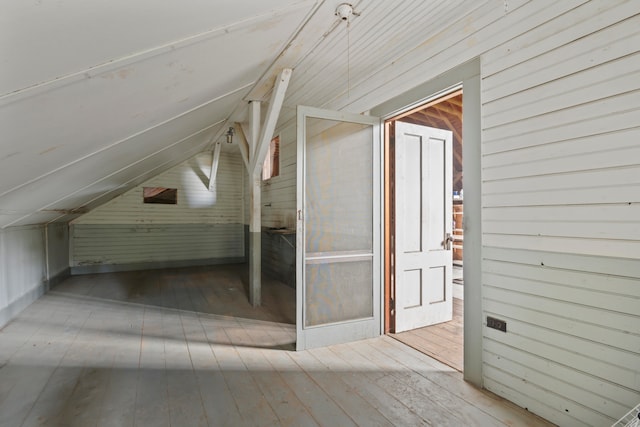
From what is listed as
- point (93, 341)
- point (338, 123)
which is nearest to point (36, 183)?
point (93, 341)

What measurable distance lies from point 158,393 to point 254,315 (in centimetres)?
182

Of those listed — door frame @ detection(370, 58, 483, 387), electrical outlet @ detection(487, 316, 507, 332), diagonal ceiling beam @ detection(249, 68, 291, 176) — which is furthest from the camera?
diagonal ceiling beam @ detection(249, 68, 291, 176)

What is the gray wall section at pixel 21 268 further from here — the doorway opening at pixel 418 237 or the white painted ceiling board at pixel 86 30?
the doorway opening at pixel 418 237

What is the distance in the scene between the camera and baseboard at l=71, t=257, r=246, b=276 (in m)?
6.69

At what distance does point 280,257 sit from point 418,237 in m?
3.13

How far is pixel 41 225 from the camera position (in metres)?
4.88

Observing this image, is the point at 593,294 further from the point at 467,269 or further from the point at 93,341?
the point at 93,341

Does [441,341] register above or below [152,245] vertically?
below

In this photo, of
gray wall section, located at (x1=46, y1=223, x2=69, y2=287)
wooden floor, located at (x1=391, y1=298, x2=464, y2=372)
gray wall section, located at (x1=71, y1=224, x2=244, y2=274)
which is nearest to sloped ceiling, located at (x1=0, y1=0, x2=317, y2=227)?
gray wall section, located at (x1=46, y1=223, x2=69, y2=287)

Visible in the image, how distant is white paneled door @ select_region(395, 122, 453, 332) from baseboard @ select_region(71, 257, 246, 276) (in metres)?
5.79

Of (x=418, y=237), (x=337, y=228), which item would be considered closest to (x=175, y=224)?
(x=337, y=228)

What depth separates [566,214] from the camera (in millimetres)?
1777

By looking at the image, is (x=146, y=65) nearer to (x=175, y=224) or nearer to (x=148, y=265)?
(x=175, y=224)

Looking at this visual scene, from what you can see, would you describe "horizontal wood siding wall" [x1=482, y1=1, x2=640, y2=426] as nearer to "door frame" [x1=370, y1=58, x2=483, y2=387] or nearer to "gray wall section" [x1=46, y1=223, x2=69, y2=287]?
"door frame" [x1=370, y1=58, x2=483, y2=387]
